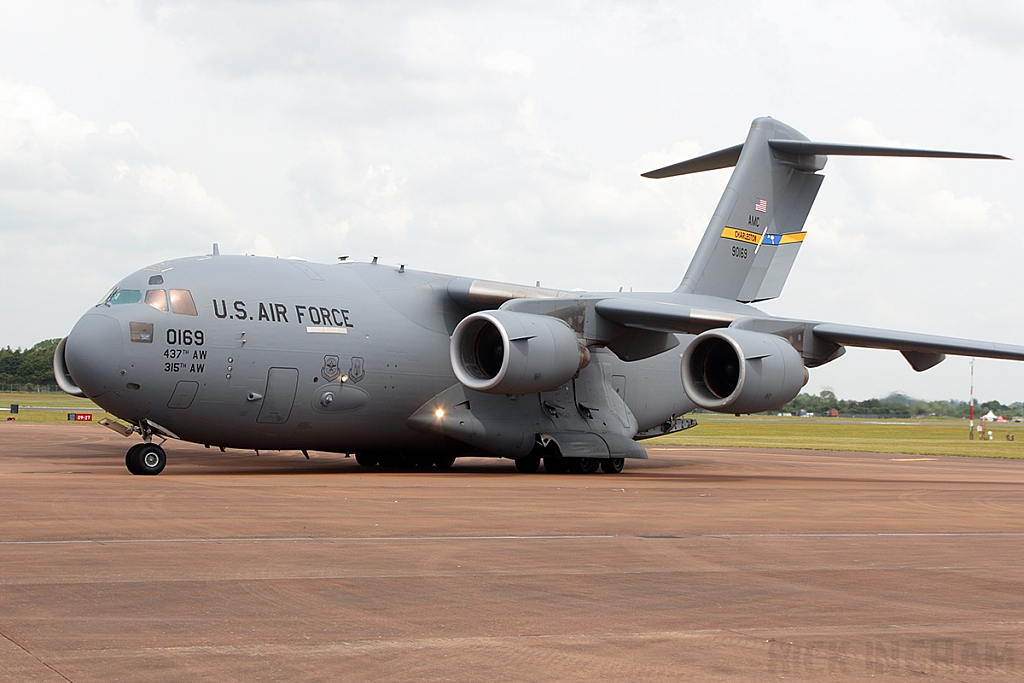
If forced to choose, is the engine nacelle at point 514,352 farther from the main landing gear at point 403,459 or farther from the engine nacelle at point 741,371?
the main landing gear at point 403,459

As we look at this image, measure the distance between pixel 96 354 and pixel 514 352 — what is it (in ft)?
19.4

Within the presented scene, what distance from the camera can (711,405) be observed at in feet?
55.7

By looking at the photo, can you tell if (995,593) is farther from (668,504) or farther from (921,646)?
(668,504)

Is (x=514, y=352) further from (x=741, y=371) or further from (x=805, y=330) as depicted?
(x=805, y=330)

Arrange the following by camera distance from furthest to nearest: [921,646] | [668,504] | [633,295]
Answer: [633,295], [668,504], [921,646]

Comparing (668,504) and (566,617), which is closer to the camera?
(566,617)

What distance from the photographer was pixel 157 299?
53.6ft

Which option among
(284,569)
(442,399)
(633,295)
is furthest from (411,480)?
(284,569)

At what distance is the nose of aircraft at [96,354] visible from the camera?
15.6 m

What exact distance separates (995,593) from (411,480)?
10.4 metres

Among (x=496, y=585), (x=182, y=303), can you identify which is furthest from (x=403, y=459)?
(x=496, y=585)

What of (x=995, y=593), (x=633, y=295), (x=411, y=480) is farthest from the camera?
(x=633, y=295)

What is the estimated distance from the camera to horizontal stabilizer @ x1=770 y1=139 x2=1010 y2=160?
20469 millimetres

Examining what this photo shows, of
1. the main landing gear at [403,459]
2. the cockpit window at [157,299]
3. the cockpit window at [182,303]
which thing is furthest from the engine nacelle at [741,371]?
the cockpit window at [157,299]
